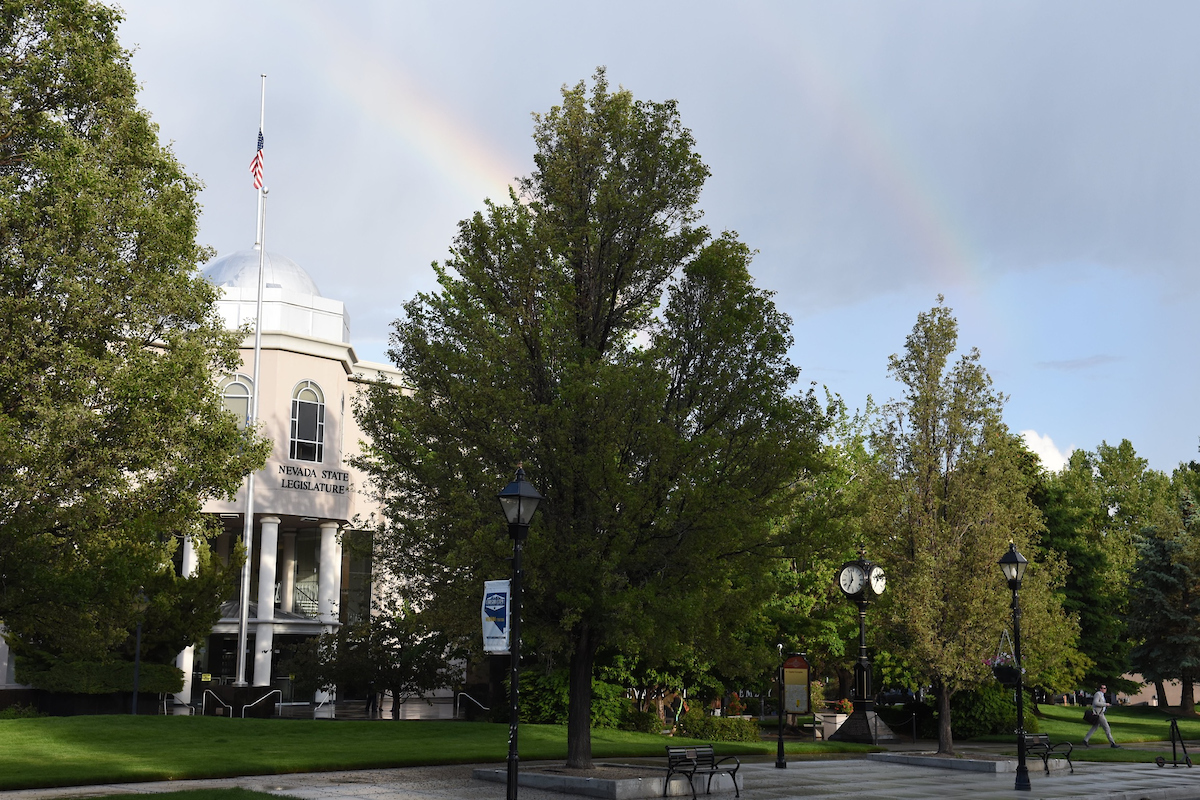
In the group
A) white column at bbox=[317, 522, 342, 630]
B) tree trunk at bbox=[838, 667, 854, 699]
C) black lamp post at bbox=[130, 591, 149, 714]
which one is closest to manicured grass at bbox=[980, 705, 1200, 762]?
tree trunk at bbox=[838, 667, 854, 699]

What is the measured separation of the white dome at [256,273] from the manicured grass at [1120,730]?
36.8 meters

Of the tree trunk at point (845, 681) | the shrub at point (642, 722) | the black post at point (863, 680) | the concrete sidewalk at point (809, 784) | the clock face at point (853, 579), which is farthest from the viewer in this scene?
the tree trunk at point (845, 681)

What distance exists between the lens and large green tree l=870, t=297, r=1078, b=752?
80.1 ft

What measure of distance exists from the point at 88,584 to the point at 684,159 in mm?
12134

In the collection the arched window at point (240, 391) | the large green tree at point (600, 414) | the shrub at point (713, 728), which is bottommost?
the shrub at point (713, 728)

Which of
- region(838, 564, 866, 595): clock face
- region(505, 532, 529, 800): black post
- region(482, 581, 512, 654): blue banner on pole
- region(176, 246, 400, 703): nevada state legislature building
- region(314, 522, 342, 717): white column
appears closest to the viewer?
region(505, 532, 529, 800): black post

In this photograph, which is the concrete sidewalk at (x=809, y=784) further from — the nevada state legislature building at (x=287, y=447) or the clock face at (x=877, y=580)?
the nevada state legislature building at (x=287, y=447)

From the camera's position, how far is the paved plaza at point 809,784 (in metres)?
15.9

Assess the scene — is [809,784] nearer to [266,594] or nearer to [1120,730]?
[1120,730]

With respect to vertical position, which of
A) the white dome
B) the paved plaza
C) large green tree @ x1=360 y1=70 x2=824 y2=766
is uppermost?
the white dome

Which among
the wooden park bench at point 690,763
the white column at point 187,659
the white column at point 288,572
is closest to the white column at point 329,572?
the white column at point 187,659

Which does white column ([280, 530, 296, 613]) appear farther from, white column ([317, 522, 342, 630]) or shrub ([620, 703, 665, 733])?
shrub ([620, 703, 665, 733])

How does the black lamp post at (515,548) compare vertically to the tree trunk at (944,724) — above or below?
above

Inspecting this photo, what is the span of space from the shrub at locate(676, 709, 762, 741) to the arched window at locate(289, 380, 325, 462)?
23.9 m
